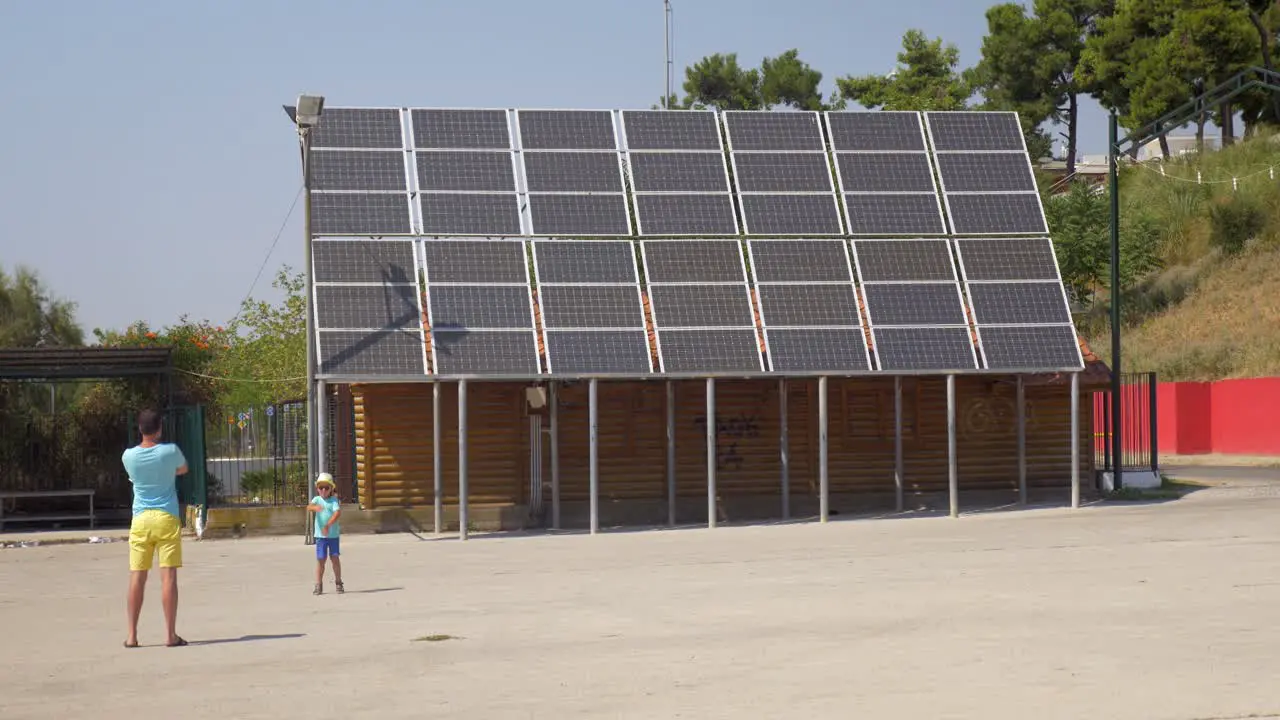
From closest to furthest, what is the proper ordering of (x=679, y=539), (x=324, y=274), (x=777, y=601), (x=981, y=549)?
(x=777, y=601)
(x=981, y=549)
(x=679, y=539)
(x=324, y=274)

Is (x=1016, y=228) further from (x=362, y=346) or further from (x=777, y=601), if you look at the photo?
(x=777, y=601)

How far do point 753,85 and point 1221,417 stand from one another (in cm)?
3830

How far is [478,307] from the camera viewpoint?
2486cm

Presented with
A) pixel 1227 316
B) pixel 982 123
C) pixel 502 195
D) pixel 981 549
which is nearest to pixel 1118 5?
pixel 1227 316

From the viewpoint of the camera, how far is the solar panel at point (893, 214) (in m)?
26.9

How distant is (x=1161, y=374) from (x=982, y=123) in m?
25.7

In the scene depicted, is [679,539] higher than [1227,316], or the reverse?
[1227,316]

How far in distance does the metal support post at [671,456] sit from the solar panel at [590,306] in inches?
49.6

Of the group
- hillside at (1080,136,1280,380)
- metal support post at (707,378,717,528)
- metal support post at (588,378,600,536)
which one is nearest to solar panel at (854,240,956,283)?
metal support post at (707,378,717,528)

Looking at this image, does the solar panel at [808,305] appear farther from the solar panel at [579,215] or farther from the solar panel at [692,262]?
the solar panel at [579,215]

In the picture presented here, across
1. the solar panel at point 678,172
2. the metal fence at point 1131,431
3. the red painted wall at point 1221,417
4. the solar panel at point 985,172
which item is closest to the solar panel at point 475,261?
the solar panel at point 678,172

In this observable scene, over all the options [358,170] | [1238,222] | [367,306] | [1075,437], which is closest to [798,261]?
[1075,437]

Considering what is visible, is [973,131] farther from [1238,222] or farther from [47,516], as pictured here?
[1238,222]

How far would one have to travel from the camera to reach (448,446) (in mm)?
25359
